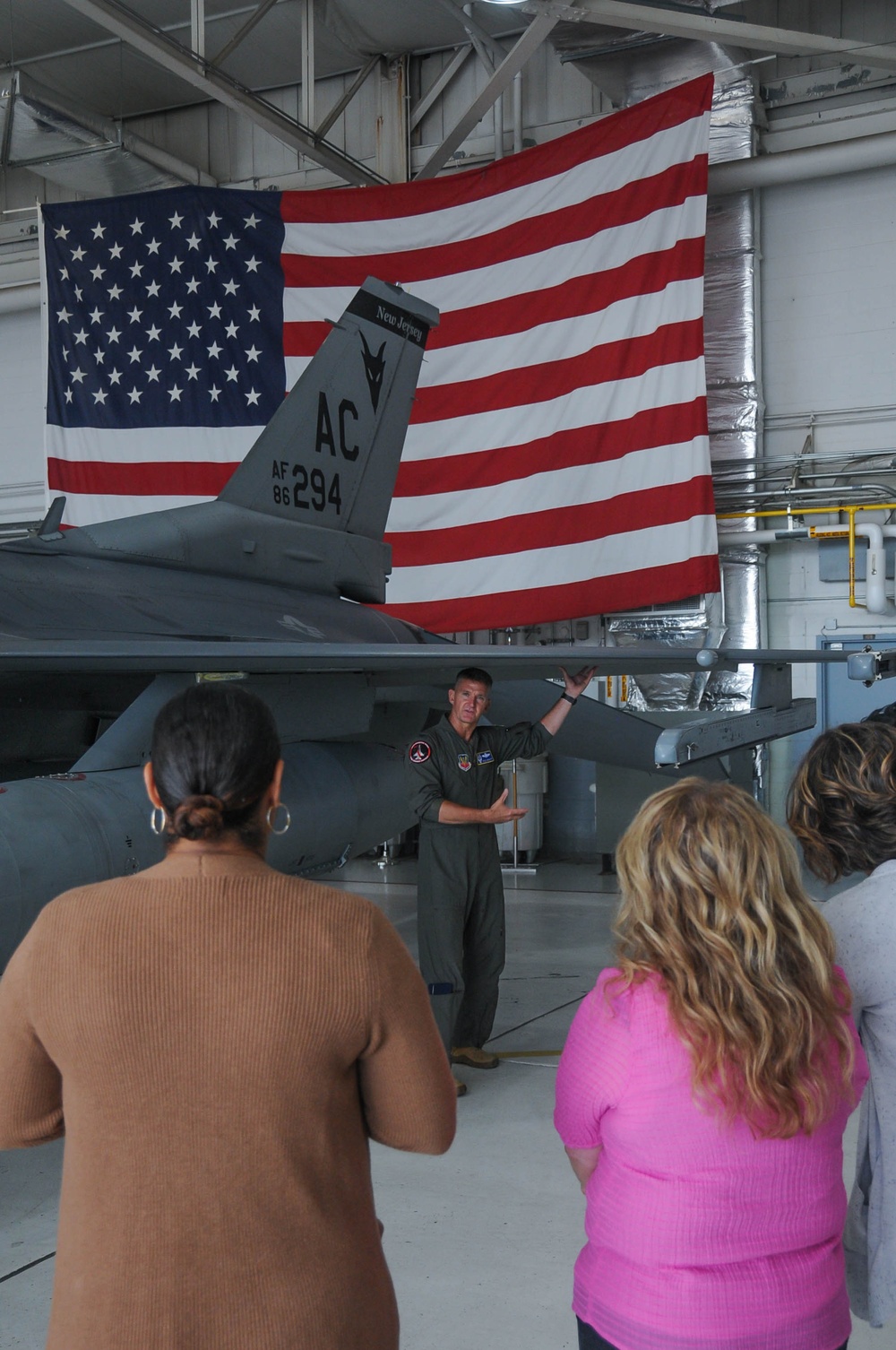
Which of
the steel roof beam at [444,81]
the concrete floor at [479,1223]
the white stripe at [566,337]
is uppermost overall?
the steel roof beam at [444,81]

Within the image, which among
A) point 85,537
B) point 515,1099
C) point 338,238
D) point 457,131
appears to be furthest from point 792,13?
point 515,1099

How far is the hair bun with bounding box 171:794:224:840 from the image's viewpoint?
1.25m

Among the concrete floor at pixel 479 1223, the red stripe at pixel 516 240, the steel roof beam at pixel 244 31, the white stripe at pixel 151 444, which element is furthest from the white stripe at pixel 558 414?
the concrete floor at pixel 479 1223

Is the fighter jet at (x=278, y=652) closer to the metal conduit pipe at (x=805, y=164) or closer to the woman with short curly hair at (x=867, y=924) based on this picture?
the woman with short curly hair at (x=867, y=924)

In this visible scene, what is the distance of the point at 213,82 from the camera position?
877 centimetres

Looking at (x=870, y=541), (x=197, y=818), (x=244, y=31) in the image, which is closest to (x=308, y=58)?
(x=244, y=31)

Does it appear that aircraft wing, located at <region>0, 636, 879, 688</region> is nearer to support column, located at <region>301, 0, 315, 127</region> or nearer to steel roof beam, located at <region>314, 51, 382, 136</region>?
support column, located at <region>301, 0, 315, 127</region>

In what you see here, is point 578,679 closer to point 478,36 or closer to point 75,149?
point 478,36

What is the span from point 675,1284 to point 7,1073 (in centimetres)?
82

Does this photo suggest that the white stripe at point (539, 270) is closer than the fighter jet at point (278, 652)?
No

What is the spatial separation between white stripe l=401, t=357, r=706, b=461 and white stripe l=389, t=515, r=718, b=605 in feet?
3.18

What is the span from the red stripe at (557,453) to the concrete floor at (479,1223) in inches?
206

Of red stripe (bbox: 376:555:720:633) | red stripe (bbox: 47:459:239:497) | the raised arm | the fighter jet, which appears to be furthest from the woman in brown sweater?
red stripe (bbox: 47:459:239:497)

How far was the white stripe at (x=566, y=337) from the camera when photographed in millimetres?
8891
